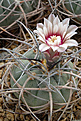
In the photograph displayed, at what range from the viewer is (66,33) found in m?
0.83

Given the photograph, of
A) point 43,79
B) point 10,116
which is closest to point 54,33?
point 43,79

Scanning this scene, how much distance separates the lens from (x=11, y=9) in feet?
4.82

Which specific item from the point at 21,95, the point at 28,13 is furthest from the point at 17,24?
the point at 21,95

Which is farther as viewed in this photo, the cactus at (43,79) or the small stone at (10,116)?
the small stone at (10,116)

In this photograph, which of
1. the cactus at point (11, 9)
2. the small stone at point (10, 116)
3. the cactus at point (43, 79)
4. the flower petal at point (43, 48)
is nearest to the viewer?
the flower petal at point (43, 48)

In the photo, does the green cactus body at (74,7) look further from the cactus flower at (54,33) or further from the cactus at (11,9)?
the cactus flower at (54,33)

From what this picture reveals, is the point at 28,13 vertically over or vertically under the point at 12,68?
over

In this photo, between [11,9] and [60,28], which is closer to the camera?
[60,28]

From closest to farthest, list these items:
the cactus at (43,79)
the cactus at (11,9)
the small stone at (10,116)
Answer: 1. the cactus at (43,79)
2. the small stone at (10,116)
3. the cactus at (11,9)

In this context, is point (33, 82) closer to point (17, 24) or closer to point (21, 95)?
point (21, 95)

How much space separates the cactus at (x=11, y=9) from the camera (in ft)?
4.59

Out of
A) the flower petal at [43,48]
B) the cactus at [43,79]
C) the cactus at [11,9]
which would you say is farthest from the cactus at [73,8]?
the flower petal at [43,48]

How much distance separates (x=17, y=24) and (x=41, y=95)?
776mm

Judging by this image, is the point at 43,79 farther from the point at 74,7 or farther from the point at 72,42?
the point at 74,7
